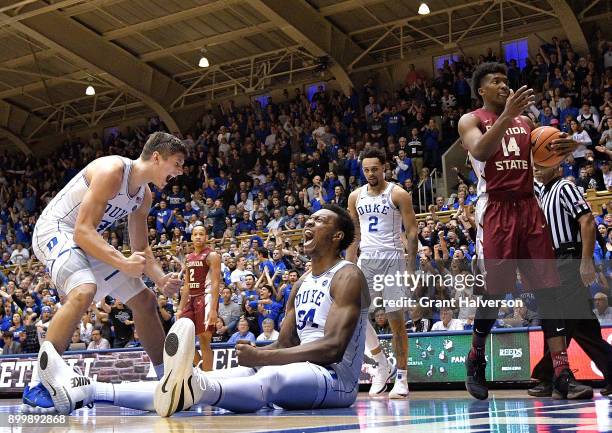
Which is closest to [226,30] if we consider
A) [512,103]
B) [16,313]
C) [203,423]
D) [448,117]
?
[448,117]

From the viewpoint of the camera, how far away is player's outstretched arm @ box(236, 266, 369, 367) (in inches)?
198

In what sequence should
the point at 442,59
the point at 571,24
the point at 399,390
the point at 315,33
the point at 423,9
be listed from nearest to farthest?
the point at 399,390 → the point at 571,24 → the point at 423,9 → the point at 315,33 → the point at 442,59

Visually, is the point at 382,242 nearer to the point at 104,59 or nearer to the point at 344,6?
the point at 344,6

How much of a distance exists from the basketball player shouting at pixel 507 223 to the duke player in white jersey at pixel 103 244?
2128 mm

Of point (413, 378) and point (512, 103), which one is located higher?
point (512, 103)

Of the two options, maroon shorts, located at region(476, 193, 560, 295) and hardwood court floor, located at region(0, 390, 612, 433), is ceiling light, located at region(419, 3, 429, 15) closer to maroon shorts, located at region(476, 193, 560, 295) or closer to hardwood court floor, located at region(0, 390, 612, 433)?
maroon shorts, located at region(476, 193, 560, 295)

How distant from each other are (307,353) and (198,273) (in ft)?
20.8

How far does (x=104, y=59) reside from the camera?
24016mm

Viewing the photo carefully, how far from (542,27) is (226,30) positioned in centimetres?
813

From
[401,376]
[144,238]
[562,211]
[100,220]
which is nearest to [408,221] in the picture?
[401,376]

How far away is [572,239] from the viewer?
6.64 meters

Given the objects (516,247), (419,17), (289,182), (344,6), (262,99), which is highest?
(344,6)

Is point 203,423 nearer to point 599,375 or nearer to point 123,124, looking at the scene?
point 599,375

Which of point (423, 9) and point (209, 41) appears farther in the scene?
point (209, 41)
